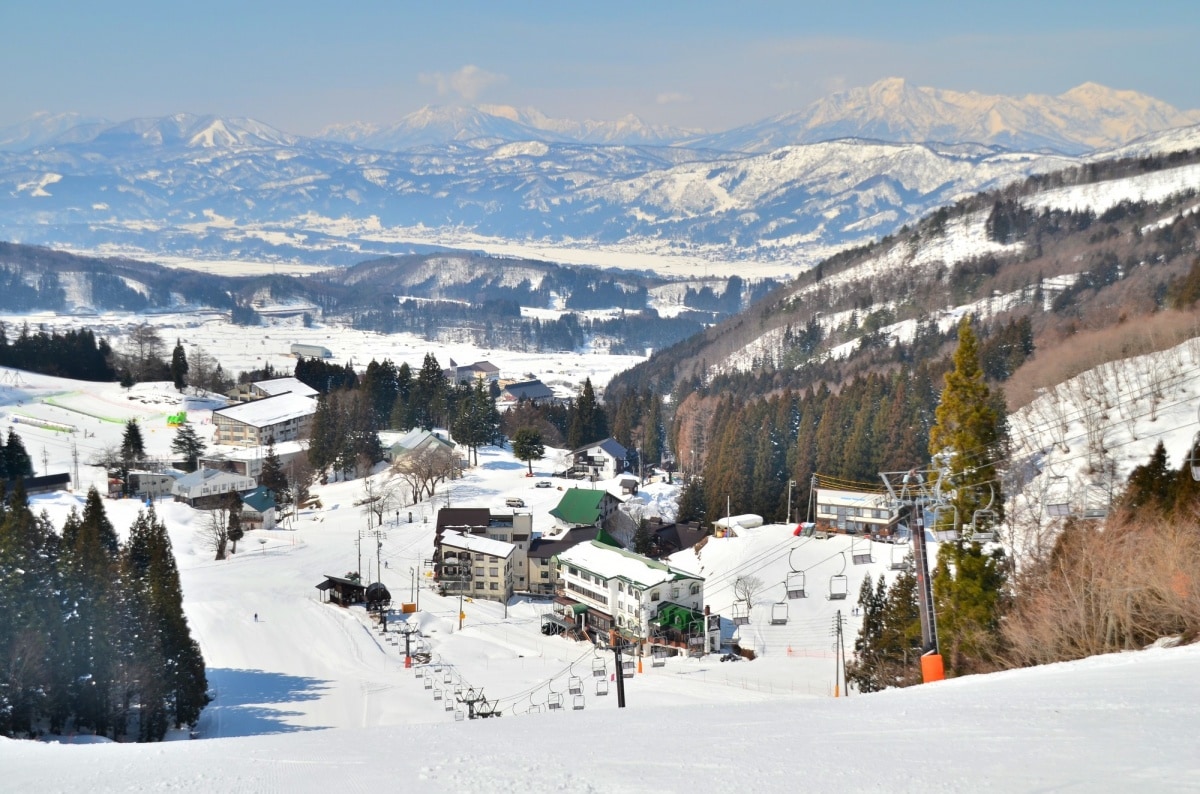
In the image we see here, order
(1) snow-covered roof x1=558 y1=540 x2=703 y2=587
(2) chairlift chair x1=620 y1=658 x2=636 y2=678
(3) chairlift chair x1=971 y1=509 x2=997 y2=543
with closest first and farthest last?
(3) chairlift chair x1=971 y1=509 x2=997 y2=543, (2) chairlift chair x1=620 y1=658 x2=636 y2=678, (1) snow-covered roof x1=558 y1=540 x2=703 y2=587

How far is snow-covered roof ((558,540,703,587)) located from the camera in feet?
78.9

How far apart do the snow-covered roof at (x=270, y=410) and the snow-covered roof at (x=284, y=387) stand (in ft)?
7.71

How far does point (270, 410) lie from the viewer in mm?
51219

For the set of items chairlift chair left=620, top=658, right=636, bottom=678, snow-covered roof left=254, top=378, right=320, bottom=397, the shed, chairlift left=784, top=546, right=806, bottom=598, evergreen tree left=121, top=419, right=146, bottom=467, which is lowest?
chairlift chair left=620, top=658, right=636, bottom=678

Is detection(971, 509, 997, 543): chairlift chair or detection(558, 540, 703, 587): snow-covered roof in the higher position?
detection(971, 509, 997, 543): chairlift chair

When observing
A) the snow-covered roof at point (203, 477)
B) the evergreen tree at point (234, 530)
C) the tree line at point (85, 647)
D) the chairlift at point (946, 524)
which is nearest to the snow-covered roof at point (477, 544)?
the evergreen tree at point (234, 530)

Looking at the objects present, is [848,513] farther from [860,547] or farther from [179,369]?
[179,369]

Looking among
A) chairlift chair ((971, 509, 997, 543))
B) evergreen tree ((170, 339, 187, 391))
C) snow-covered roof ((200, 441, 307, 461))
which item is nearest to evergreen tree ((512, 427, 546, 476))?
snow-covered roof ((200, 441, 307, 461))

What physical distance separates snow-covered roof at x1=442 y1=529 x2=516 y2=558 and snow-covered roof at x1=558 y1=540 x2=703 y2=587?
250 centimetres

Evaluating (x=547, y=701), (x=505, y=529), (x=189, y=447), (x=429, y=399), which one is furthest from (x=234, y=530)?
(x=429, y=399)

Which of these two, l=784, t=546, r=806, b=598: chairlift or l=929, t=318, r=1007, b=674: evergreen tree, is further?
l=784, t=546, r=806, b=598: chairlift

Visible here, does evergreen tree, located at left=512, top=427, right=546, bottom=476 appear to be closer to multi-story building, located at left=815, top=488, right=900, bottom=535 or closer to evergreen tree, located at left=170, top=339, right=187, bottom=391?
multi-story building, located at left=815, top=488, right=900, bottom=535

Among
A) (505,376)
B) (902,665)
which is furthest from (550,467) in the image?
(505,376)

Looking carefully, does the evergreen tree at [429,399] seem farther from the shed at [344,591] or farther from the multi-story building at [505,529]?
the shed at [344,591]
